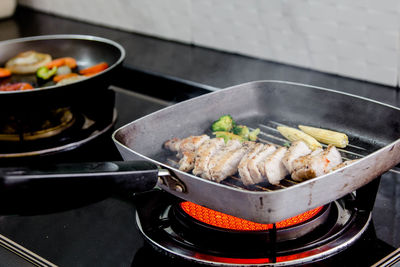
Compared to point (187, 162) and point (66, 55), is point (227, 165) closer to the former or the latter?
point (187, 162)

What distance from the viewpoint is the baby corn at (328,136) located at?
4.81ft

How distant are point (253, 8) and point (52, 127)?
43.1 inches

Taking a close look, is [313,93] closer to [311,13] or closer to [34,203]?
[311,13]

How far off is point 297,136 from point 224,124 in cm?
23

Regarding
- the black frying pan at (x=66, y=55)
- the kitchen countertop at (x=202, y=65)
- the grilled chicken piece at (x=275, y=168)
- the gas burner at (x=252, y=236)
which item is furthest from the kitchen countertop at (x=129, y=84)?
the grilled chicken piece at (x=275, y=168)

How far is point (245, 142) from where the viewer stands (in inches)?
58.1

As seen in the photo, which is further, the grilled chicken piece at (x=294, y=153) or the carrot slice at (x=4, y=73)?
the carrot slice at (x=4, y=73)

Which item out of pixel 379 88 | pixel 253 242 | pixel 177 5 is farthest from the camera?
pixel 177 5

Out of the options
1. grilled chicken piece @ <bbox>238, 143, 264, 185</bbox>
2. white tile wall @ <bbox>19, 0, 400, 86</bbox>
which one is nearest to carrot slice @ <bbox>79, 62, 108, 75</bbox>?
white tile wall @ <bbox>19, 0, 400, 86</bbox>

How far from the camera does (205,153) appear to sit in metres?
1.41

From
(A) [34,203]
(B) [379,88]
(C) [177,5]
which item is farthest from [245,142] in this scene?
(C) [177,5]

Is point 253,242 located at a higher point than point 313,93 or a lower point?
lower

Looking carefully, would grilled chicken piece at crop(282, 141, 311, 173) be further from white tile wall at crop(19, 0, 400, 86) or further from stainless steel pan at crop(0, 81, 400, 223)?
white tile wall at crop(19, 0, 400, 86)

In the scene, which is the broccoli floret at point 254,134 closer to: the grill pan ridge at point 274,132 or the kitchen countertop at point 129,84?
the grill pan ridge at point 274,132
